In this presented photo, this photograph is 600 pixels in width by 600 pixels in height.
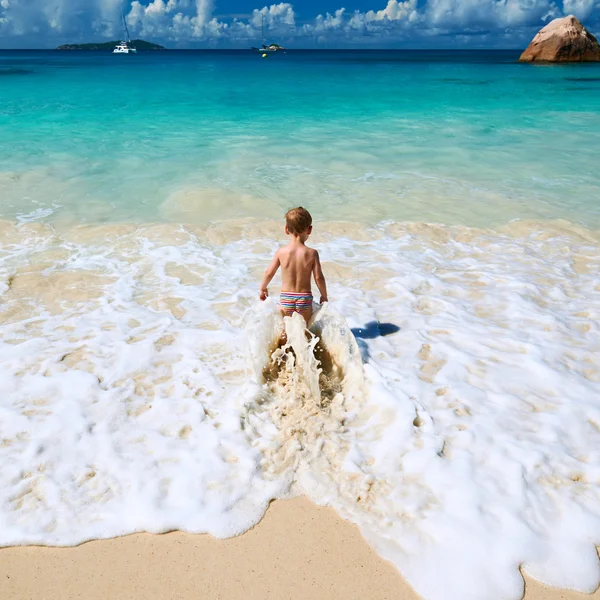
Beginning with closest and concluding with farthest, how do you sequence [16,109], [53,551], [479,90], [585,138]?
[53,551] → [585,138] → [16,109] → [479,90]

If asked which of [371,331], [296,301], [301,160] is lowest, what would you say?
[301,160]

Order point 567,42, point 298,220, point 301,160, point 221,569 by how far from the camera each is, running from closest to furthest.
Result: point 221,569, point 298,220, point 301,160, point 567,42

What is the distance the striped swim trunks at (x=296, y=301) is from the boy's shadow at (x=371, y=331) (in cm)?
84

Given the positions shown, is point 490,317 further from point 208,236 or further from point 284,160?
point 284,160

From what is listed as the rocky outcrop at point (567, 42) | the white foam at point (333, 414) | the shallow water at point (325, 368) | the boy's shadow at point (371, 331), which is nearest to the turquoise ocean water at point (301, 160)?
the shallow water at point (325, 368)

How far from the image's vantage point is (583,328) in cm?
542

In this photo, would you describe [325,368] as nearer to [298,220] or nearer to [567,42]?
[298,220]

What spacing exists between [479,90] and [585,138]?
1943cm

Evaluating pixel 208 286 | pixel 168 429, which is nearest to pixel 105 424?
pixel 168 429

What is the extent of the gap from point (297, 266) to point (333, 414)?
1313 millimetres

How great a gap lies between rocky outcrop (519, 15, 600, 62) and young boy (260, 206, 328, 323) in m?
61.7

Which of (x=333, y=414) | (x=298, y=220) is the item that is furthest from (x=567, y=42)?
(x=333, y=414)

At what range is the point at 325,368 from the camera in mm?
4535

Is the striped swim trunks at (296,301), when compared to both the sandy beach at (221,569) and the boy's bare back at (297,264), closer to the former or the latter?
the boy's bare back at (297,264)
